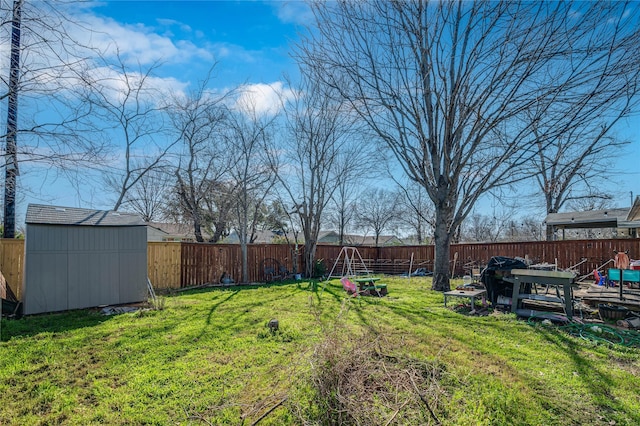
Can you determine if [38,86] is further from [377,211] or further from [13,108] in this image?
[377,211]

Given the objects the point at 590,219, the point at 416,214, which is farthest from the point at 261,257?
the point at 416,214

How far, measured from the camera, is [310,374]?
9.07ft

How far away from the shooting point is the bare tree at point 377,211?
98.7 ft

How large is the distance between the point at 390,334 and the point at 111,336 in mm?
3970

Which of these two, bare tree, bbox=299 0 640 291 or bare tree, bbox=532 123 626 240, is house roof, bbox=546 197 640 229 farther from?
bare tree, bbox=299 0 640 291

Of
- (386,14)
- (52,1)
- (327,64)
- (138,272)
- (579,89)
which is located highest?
(386,14)

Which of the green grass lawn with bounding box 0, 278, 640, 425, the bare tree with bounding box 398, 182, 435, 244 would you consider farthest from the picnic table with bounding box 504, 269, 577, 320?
the bare tree with bounding box 398, 182, 435, 244

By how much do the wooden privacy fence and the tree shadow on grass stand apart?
6.44 ft

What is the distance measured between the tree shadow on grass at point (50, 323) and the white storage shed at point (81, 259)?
0.41 meters

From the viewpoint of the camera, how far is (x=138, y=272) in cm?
736

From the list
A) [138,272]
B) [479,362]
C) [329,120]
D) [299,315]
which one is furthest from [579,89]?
[138,272]

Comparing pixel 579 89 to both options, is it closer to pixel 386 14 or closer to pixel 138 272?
pixel 386 14

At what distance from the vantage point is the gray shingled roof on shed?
246 inches

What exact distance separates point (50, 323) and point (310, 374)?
16.7ft
